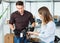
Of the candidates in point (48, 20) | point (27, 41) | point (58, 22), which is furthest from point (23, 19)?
point (58, 22)

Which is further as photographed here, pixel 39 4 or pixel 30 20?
pixel 39 4

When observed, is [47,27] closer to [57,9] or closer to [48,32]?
[48,32]

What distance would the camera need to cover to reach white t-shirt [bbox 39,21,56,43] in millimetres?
2624

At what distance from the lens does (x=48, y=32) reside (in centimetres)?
263

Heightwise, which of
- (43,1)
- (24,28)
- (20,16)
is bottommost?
(24,28)

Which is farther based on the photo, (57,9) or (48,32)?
(57,9)

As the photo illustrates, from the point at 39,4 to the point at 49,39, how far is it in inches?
117

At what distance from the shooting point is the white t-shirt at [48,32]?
103 inches

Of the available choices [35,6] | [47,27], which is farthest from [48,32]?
[35,6]

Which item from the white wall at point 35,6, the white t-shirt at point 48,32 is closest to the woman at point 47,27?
the white t-shirt at point 48,32

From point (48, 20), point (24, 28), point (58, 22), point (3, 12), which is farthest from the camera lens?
point (58, 22)

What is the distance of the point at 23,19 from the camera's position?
3615mm

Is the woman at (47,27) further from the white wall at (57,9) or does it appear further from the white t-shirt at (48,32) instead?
the white wall at (57,9)

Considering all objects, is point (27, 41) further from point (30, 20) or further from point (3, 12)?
point (3, 12)
